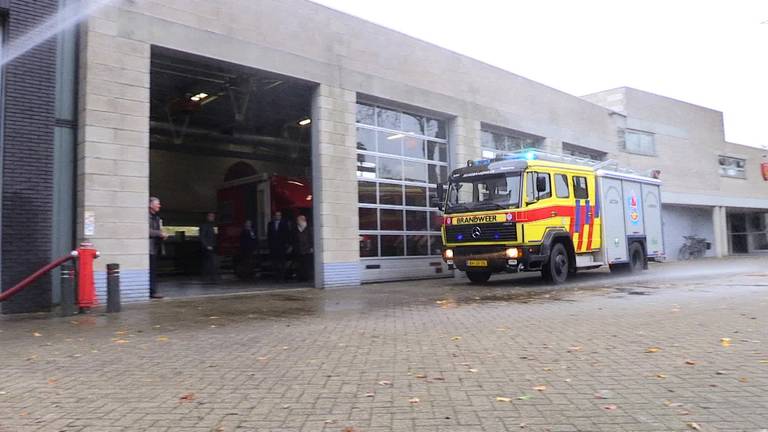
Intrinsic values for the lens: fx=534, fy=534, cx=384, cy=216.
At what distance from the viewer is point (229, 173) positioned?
1898cm

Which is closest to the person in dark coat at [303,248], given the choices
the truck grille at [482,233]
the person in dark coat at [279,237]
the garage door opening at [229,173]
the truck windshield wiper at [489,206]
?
the garage door opening at [229,173]

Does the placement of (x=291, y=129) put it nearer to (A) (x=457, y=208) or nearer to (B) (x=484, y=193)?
(A) (x=457, y=208)

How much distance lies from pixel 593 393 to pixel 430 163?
12.8m

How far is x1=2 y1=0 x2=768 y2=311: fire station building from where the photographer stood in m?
9.67

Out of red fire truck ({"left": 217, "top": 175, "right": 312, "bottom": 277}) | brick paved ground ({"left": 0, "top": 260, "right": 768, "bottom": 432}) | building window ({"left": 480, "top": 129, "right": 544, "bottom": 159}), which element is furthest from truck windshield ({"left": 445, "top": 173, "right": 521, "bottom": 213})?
building window ({"left": 480, "top": 129, "right": 544, "bottom": 159})

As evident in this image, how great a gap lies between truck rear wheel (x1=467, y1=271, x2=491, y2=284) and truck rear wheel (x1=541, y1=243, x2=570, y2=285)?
159cm

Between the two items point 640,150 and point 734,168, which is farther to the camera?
point 734,168

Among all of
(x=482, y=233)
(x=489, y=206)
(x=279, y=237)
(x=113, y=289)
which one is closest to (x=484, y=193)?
(x=489, y=206)

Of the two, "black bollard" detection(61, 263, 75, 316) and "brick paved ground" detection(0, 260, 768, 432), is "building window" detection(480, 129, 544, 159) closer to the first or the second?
"brick paved ground" detection(0, 260, 768, 432)

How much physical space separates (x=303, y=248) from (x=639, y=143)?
19.5 m

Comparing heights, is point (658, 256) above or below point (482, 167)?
below

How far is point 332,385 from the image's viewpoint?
4.32m

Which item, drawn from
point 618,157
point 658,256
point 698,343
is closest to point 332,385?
point 698,343

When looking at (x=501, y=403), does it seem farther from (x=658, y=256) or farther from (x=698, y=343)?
(x=658, y=256)
